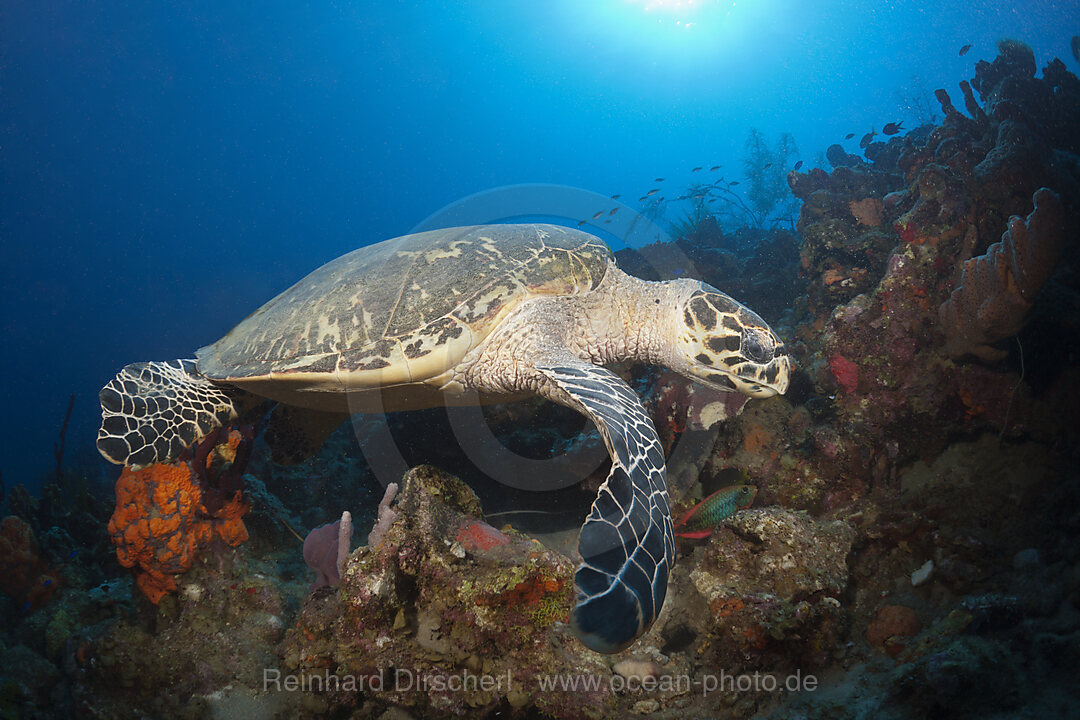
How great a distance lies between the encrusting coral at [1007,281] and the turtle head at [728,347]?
49.9 inches

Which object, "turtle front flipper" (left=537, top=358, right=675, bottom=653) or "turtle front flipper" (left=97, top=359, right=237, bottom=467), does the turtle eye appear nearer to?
"turtle front flipper" (left=537, top=358, right=675, bottom=653)

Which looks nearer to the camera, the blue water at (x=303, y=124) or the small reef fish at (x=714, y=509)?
the small reef fish at (x=714, y=509)

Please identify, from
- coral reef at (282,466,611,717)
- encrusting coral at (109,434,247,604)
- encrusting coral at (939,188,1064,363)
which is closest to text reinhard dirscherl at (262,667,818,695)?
coral reef at (282,466,611,717)

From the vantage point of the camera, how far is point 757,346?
2891 millimetres

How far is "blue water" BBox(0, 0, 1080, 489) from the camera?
30.9 metres

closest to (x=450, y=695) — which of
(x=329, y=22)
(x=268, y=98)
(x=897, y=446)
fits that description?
(x=897, y=446)

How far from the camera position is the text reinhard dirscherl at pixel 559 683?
172cm

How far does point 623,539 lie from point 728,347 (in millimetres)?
2000

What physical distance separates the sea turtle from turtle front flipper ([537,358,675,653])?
0.09 m

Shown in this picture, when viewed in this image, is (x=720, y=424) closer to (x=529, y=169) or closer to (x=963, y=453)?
(x=963, y=453)

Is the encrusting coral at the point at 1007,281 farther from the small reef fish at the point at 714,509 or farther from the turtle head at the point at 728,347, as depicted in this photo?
the small reef fish at the point at 714,509

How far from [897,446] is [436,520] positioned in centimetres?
312

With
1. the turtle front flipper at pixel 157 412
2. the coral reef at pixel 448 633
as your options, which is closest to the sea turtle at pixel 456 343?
the turtle front flipper at pixel 157 412

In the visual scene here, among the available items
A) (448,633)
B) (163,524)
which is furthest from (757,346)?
(163,524)
